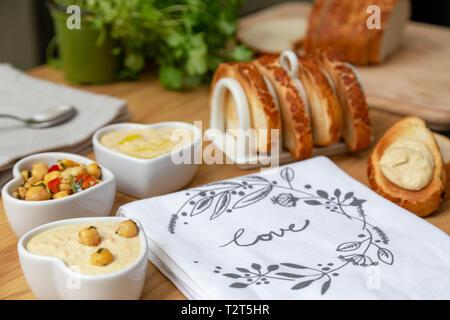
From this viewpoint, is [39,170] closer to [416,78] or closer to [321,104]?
[321,104]

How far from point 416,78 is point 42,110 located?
1161mm

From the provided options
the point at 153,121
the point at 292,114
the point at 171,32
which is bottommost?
the point at 153,121

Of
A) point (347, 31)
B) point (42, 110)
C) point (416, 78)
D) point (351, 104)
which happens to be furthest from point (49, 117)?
point (416, 78)

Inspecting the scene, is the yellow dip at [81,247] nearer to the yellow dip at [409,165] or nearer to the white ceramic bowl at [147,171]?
the white ceramic bowl at [147,171]

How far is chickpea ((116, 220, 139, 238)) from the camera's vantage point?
2.75 feet

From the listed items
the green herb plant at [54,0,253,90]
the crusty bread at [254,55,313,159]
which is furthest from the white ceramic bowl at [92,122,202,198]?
the green herb plant at [54,0,253,90]

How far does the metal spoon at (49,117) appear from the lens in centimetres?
137

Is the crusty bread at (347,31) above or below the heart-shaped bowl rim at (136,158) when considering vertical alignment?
above

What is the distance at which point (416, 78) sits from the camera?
1.74 m

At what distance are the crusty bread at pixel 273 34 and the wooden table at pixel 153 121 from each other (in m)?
0.29

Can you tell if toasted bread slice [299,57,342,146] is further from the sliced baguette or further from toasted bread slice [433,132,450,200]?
the sliced baguette

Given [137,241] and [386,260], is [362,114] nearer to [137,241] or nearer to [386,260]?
[386,260]

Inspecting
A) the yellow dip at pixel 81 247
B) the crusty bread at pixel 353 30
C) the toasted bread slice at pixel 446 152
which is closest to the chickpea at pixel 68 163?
the yellow dip at pixel 81 247
